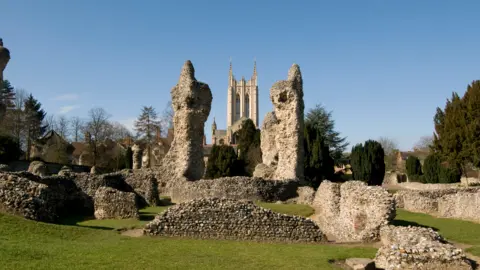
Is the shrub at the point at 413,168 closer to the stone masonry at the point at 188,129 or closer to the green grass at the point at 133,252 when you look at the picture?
the stone masonry at the point at 188,129

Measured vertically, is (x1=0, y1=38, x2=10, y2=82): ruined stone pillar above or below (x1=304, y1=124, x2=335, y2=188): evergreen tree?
above

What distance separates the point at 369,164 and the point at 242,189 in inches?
821

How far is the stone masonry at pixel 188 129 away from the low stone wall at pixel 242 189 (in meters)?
4.77

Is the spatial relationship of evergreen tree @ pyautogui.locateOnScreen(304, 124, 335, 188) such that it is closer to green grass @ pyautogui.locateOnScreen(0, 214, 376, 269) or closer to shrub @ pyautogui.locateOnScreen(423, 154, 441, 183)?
shrub @ pyautogui.locateOnScreen(423, 154, 441, 183)

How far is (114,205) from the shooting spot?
61.1 feet

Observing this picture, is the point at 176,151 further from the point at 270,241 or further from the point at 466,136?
the point at 466,136

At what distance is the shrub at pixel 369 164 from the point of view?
4222 cm

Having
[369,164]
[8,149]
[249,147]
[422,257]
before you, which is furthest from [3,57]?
[422,257]

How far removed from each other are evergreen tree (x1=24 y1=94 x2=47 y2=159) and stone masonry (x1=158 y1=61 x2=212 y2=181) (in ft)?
104

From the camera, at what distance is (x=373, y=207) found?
14547 mm

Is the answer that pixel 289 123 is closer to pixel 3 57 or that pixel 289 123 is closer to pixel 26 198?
pixel 26 198

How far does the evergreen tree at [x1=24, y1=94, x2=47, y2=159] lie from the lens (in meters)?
55.6

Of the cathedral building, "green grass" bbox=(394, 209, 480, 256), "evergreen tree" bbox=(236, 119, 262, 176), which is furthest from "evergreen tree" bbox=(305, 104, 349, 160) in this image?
the cathedral building

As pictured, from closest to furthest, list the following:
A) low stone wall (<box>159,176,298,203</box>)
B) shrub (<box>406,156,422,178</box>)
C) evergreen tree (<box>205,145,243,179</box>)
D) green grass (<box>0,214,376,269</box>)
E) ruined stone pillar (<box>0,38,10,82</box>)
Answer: green grass (<box>0,214,376,269</box>), low stone wall (<box>159,176,298,203</box>), ruined stone pillar (<box>0,38,10,82</box>), evergreen tree (<box>205,145,243,179</box>), shrub (<box>406,156,422,178</box>)
